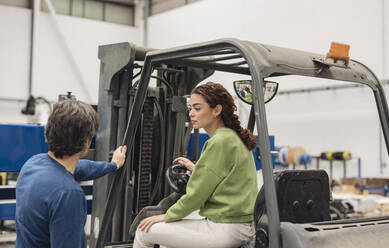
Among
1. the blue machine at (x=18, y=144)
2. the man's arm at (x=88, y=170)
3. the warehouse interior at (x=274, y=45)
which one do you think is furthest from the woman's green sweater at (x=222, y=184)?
the warehouse interior at (x=274, y=45)

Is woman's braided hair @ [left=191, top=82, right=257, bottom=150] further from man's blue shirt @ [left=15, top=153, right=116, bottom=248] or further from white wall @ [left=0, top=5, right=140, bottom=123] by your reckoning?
white wall @ [left=0, top=5, right=140, bottom=123]

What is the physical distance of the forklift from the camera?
2.86 m

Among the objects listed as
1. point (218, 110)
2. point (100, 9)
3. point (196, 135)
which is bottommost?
point (196, 135)

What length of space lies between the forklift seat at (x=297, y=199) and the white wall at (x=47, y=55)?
13953mm

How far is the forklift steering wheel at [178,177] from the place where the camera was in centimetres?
398

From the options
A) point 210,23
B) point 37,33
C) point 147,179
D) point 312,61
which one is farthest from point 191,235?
point 37,33

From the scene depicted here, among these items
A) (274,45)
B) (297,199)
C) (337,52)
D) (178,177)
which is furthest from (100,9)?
(297,199)

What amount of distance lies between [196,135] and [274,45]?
5078 millimetres

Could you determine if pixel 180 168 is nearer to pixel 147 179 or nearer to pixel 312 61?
pixel 147 179

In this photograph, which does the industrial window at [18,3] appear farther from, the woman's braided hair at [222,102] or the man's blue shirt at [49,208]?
the man's blue shirt at [49,208]

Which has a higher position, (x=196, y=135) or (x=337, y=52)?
(x=337, y=52)

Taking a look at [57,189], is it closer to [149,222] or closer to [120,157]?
[149,222]

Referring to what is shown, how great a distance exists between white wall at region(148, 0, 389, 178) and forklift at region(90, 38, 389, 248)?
7860 millimetres

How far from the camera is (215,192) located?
124 inches
